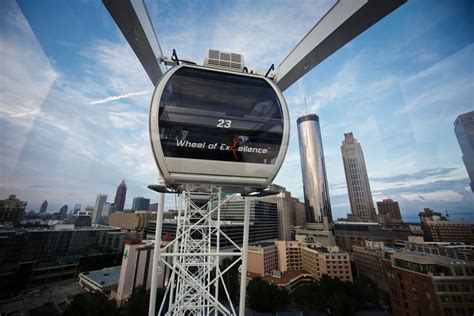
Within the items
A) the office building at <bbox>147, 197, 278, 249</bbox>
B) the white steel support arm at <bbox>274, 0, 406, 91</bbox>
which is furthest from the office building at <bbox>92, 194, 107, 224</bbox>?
the white steel support arm at <bbox>274, 0, 406, 91</bbox>

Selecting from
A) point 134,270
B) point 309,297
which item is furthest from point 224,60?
point 134,270

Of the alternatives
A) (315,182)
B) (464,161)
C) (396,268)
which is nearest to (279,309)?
(396,268)

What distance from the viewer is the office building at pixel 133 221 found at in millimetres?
26234

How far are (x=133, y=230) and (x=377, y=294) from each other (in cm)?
2821

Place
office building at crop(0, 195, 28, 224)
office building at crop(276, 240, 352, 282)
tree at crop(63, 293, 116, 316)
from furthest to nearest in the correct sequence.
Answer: office building at crop(276, 240, 352, 282)
tree at crop(63, 293, 116, 316)
office building at crop(0, 195, 28, 224)

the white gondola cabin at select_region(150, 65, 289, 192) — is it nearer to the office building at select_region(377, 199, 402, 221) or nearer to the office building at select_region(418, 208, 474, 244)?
the office building at select_region(418, 208, 474, 244)

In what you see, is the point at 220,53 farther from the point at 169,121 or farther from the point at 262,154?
the point at 262,154

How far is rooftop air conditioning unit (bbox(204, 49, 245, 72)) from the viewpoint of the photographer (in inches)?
53.7

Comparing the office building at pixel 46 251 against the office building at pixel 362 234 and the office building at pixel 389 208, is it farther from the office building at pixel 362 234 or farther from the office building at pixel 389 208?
the office building at pixel 362 234

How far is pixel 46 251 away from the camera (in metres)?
11.0

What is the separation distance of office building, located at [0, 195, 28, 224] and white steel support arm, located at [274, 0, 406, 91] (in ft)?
19.2

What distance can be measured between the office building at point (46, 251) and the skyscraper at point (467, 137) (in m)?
11.0

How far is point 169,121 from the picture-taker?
101 centimetres

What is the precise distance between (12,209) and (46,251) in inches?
407
